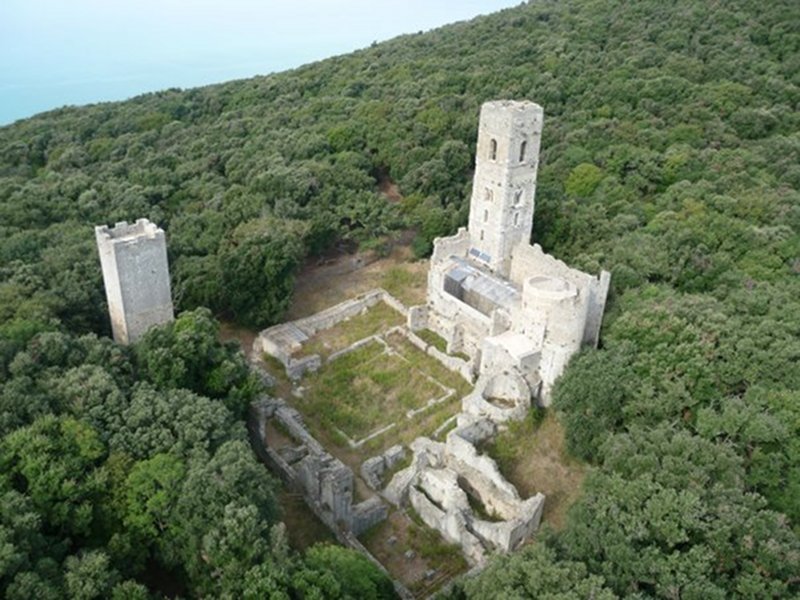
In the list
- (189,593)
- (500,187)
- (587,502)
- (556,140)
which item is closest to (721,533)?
(587,502)

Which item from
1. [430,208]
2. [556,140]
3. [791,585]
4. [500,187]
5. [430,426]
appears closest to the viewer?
[791,585]

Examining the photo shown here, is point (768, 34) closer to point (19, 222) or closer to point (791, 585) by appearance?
point (791, 585)

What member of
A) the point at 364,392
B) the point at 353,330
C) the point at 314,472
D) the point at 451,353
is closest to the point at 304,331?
the point at 353,330

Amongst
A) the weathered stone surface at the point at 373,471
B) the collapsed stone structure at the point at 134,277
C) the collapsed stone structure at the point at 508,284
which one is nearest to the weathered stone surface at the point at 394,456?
the weathered stone surface at the point at 373,471

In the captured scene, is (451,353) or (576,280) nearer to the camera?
(576,280)

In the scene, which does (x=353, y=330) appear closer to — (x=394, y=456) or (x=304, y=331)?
(x=304, y=331)
